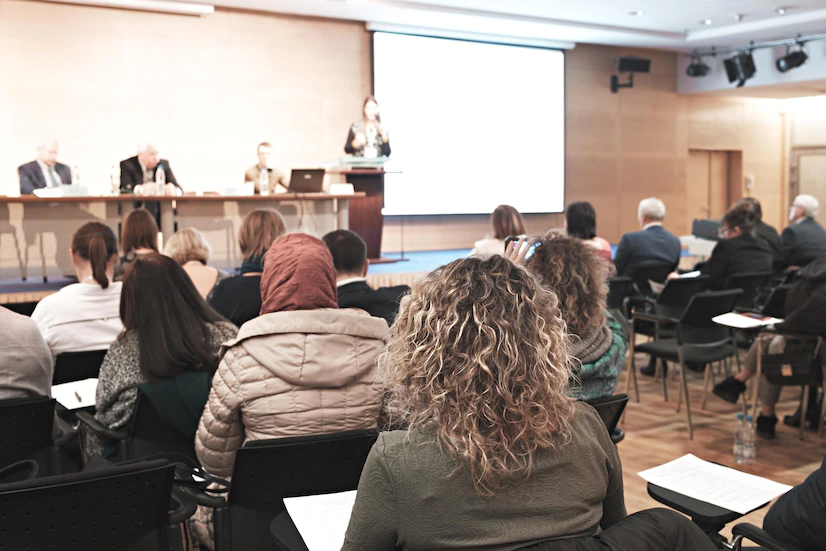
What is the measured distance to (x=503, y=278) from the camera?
1321mm

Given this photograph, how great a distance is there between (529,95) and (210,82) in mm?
4971

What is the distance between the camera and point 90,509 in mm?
1698

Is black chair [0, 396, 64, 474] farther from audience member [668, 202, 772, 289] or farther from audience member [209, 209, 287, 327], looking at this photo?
audience member [668, 202, 772, 289]

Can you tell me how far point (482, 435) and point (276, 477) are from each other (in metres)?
0.98

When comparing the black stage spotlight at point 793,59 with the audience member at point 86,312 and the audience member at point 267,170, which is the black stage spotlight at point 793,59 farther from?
the audience member at point 86,312

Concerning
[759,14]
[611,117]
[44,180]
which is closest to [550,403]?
[44,180]

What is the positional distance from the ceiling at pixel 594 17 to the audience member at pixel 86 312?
6.73 meters

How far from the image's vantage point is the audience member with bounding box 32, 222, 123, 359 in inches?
138

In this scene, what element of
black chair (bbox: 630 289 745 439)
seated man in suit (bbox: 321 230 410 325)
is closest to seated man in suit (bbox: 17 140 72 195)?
seated man in suit (bbox: 321 230 410 325)

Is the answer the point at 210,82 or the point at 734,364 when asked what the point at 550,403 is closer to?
the point at 734,364

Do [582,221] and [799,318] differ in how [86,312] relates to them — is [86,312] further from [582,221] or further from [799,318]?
[799,318]

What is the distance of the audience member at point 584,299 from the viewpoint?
264cm

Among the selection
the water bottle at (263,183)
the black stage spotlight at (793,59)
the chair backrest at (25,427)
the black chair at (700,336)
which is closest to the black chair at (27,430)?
the chair backrest at (25,427)

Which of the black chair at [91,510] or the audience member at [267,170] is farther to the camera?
the audience member at [267,170]
